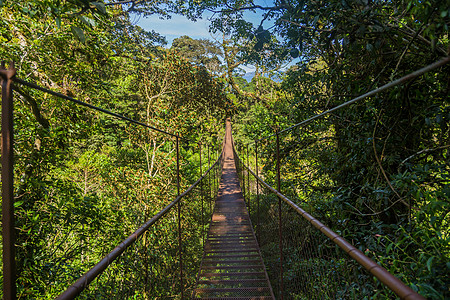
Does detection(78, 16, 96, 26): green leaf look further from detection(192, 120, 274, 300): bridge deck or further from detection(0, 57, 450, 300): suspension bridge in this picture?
detection(192, 120, 274, 300): bridge deck

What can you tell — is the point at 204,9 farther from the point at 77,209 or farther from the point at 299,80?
the point at 77,209

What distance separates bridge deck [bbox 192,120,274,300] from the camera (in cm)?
262

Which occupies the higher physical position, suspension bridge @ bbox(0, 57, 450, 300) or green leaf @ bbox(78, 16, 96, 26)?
green leaf @ bbox(78, 16, 96, 26)

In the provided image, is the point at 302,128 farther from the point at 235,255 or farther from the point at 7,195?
the point at 7,195

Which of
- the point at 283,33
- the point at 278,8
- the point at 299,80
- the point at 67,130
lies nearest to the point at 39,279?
the point at 67,130

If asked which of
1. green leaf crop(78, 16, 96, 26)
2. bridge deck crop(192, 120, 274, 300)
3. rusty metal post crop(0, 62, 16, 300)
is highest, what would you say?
green leaf crop(78, 16, 96, 26)

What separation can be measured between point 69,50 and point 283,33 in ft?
9.66

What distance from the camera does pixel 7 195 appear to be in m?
0.42

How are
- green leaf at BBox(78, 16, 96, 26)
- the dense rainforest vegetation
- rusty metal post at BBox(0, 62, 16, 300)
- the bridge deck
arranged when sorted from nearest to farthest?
rusty metal post at BBox(0, 62, 16, 300) → green leaf at BBox(78, 16, 96, 26) → the dense rainforest vegetation → the bridge deck

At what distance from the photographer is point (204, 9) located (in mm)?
4609

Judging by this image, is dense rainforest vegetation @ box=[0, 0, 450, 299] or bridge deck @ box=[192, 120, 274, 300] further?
bridge deck @ box=[192, 120, 274, 300]

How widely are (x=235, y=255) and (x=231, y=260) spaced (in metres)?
0.14

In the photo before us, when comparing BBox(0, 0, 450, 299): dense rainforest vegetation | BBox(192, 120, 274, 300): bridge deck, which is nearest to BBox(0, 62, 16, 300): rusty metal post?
BBox(0, 0, 450, 299): dense rainforest vegetation

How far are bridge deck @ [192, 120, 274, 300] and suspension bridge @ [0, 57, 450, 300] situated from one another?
11 millimetres
